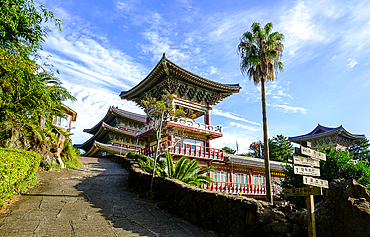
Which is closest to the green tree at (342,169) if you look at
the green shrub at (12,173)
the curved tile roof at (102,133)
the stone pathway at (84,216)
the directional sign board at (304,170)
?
the directional sign board at (304,170)

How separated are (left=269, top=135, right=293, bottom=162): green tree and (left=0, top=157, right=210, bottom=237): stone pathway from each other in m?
43.3

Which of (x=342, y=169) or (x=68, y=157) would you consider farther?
(x=68, y=157)

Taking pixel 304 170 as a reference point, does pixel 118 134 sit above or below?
above

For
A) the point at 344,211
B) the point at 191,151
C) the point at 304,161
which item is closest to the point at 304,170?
the point at 304,161

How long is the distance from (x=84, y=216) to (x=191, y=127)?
17506 mm

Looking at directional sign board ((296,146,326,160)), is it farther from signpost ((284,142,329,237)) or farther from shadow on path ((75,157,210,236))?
shadow on path ((75,157,210,236))

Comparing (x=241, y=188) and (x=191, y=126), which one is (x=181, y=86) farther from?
(x=241, y=188)

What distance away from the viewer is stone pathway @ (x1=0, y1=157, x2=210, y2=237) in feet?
21.6

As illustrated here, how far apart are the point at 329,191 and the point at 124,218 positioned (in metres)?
6.34

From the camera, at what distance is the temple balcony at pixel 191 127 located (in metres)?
24.1

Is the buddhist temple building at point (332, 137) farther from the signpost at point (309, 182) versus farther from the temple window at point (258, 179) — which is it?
the signpost at point (309, 182)

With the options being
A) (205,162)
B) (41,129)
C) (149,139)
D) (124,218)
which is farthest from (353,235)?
(149,139)

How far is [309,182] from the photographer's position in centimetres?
645

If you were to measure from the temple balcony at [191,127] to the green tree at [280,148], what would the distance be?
27049 millimetres
